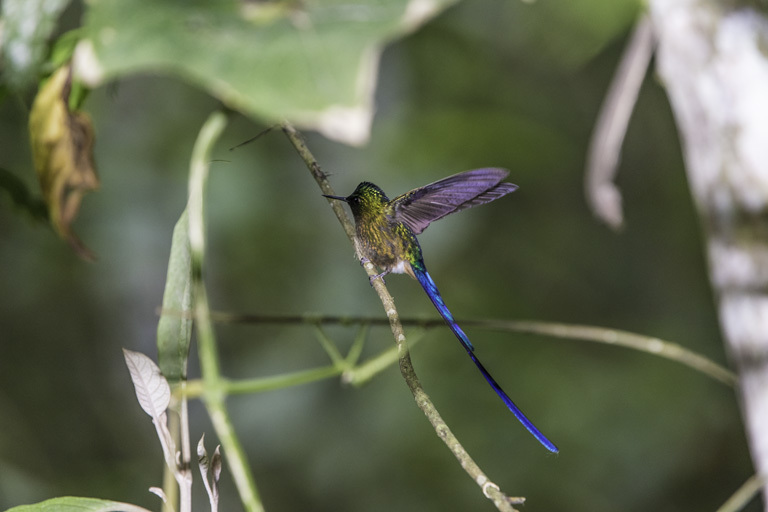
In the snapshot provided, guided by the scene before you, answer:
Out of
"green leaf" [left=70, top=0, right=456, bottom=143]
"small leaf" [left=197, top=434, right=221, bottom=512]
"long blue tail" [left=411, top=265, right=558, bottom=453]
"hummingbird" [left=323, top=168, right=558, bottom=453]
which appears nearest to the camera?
"green leaf" [left=70, top=0, right=456, bottom=143]

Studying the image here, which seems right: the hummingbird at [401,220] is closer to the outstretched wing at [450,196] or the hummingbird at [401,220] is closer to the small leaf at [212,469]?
the outstretched wing at [450,196]

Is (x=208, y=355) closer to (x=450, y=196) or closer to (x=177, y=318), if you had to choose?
(x=177, y=318)

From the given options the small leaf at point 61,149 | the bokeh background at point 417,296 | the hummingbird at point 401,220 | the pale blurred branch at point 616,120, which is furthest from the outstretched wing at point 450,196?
the bokeh background at point 417,296

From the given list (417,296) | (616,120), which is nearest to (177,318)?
(616,120)

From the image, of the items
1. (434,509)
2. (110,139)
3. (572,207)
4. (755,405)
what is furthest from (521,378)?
(110,139)

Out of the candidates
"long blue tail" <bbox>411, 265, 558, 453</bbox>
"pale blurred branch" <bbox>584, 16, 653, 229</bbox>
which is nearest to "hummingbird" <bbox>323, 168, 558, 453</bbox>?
"long blue tail" <bbox>411, 265, 558, 453</bbox>

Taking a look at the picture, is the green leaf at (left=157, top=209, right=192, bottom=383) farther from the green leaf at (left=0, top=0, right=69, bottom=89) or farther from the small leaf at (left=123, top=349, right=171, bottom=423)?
the green leaf at (left=0, top=0, right=69, bottom=89)
